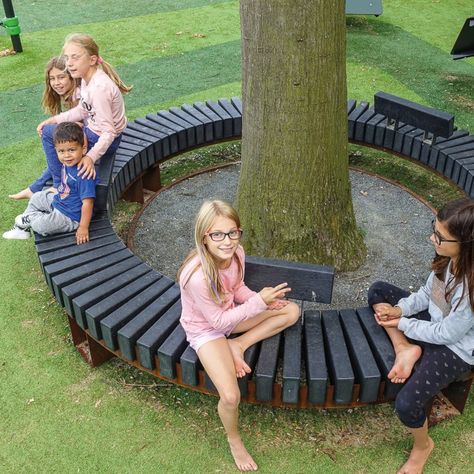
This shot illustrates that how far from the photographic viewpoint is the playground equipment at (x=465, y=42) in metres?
7.09

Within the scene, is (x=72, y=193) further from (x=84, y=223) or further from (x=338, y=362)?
(x=338, y=362)

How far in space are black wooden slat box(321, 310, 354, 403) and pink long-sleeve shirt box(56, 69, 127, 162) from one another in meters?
2.15

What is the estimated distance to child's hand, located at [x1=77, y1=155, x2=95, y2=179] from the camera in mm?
3966

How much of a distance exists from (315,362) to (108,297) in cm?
129

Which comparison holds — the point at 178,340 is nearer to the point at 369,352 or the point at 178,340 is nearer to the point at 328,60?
the point at 369,352

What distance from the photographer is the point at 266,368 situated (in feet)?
9.91

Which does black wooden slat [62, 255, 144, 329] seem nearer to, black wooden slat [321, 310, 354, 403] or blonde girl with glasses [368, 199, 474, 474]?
black wooden slat [321, 310, 354, 403]

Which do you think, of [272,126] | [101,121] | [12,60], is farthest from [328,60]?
[12,60]

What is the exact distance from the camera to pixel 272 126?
3.91m

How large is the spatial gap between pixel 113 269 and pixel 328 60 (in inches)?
75.2

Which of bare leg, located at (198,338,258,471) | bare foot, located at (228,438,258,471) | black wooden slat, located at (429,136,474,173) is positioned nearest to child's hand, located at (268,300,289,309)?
bare leg, located at (198,338,258,471)

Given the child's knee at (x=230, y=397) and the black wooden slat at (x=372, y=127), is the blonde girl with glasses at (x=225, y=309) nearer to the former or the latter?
the child's knee at (x=230, y=397)

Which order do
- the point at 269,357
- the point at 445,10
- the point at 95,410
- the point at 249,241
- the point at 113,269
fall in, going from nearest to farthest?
the point at 269,357 → the point at 95,410 → the point at 113,269 → the point at 249,241 → the point at 445,10

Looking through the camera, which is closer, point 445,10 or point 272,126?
point 272,126
